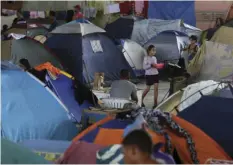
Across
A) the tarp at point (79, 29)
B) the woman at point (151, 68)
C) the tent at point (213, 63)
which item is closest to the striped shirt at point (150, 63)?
the woman at point (151, 68)

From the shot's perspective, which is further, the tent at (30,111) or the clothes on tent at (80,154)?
the tent at (30,111)

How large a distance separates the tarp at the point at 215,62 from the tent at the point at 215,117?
3233mm

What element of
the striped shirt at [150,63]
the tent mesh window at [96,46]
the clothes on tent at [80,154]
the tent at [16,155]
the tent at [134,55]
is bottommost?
the tent at [134,55]

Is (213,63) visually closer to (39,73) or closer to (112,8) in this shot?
(39,73)

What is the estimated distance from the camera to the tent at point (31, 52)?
9336mm

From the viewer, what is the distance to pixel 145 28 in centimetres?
1345

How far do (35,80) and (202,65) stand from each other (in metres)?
3.69

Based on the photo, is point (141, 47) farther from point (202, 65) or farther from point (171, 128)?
point (171, 128)

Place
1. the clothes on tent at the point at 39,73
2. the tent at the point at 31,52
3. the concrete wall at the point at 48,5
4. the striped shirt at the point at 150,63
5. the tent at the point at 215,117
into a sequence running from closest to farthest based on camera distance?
1. the tent at the point at 215,117
2. the clothes on tent at the point at 39,73
3. the striped shirt at the point at 150,63
4. the tent at the point at 31,52
5. the concrete wall at the point at 48,5

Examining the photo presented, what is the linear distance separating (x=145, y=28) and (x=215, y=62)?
17.5 feet

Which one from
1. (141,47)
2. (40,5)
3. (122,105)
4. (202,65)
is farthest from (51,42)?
(40,5)

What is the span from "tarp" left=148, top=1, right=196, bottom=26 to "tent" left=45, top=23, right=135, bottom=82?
622 centimetres

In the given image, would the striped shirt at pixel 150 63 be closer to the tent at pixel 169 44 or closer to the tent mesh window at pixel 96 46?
the tent mesh window at pixel 96 46

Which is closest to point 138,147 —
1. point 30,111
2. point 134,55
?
point 30,111
